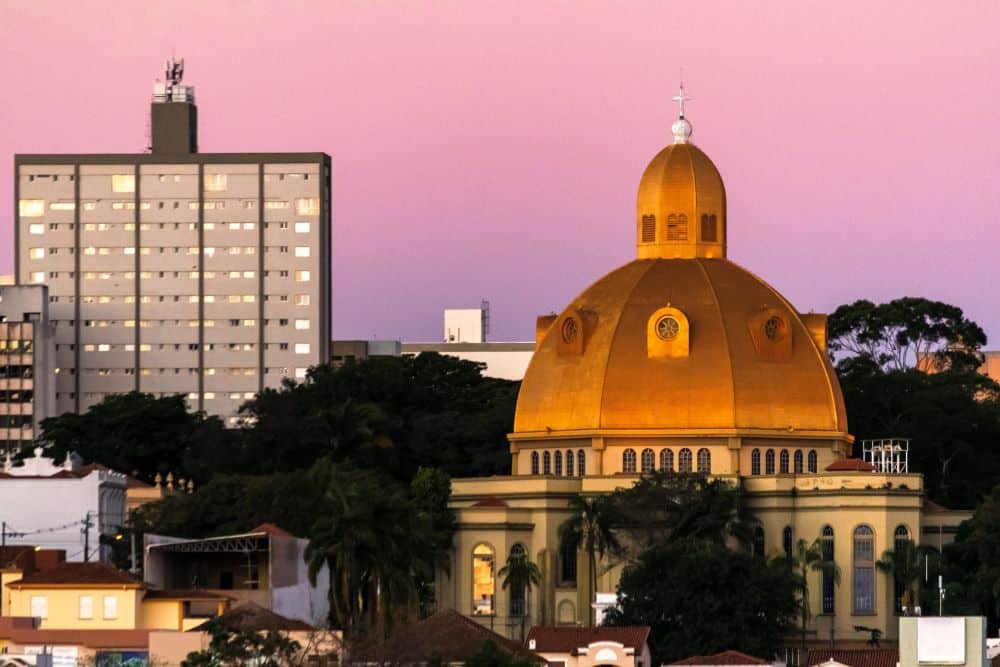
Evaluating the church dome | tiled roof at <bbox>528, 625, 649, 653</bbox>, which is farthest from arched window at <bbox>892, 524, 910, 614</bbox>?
tiled roof at <bbox>528, 625, 649, 653</bbox>

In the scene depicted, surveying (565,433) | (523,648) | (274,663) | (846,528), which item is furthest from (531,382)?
(274,663)

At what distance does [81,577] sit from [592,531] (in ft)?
91.0

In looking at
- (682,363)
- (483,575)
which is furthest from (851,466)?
(483,575)

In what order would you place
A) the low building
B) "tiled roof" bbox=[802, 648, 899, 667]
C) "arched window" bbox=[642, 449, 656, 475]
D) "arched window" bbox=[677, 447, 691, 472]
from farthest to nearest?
"arched window" bbox=[642, 449, 656, 475], "arched window" bbox=[677, 447, 691, 472], the low building, "tiled roof" bbox=[802, 648, 899, 667]

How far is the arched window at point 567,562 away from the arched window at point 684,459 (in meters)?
5.28

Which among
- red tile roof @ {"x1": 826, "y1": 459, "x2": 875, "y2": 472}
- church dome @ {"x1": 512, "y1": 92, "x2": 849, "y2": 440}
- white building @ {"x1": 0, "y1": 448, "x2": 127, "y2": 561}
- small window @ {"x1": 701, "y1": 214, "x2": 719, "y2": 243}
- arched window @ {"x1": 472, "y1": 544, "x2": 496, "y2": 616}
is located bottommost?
arched window @ {"x1": 472, "y1": 544, "x2": 496, "y2": 616}

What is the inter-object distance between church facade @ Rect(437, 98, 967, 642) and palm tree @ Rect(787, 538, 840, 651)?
0.42 metres

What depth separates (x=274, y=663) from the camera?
330 feet

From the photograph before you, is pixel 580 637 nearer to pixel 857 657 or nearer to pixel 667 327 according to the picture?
pixel 857 657

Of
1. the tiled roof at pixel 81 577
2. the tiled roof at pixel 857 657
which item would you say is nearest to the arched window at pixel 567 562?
the tiled roof at pixel 857 657

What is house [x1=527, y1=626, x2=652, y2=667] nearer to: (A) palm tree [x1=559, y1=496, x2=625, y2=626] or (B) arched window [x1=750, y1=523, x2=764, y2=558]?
(A) palm tree [x1=559, y1=496, x2=625, y2=626]

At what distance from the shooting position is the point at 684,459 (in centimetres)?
14362

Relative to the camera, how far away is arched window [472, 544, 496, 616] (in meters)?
140

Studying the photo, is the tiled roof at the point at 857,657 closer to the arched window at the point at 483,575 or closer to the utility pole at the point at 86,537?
the arched window at the point at 483,575
